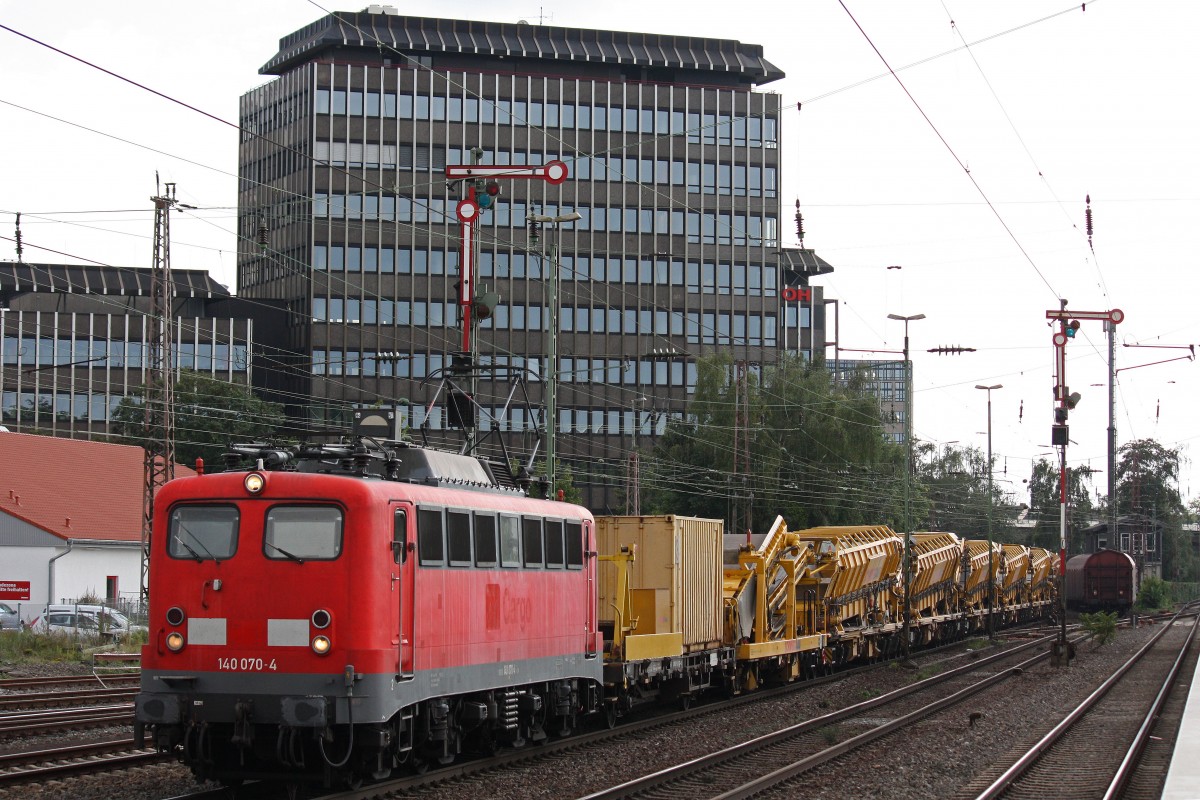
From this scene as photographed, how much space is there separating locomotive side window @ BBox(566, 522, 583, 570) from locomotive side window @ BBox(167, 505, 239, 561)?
5.54 meters

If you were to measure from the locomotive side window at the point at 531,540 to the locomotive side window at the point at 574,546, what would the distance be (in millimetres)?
944

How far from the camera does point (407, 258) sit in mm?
95312

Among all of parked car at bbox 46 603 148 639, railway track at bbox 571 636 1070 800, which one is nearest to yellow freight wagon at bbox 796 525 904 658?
railway track at bbox 571 636 1070 800

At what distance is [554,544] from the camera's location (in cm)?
1820

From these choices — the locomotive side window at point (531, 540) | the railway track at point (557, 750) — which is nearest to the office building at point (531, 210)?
the railway track at point (557, 750)

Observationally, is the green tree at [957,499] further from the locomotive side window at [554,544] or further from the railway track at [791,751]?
the locomotive side window at [554,544]

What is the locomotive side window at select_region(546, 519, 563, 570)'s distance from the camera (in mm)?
18016

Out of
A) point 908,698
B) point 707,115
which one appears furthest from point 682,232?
point 908,698

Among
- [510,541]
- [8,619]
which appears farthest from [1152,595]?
[510,541]

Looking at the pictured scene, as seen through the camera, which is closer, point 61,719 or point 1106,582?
point 61,719

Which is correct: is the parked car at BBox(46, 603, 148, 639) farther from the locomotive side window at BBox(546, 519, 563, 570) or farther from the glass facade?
the glass facade

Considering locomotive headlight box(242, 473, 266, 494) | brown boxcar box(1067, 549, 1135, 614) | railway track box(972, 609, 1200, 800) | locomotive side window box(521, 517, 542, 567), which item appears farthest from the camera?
brown boxcar box(1067, 549, 1135, 614)

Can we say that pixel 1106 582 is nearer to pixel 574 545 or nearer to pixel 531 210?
pixel 531 210

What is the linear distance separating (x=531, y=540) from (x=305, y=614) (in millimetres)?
4367
